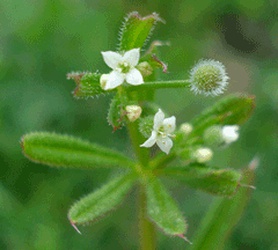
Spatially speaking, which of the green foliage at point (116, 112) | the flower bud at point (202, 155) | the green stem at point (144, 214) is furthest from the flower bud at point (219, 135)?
the green foliage at point (116, 112)

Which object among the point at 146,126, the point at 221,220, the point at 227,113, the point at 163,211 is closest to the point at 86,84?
the point at 146,126

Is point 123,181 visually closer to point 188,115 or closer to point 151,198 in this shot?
point 151,198

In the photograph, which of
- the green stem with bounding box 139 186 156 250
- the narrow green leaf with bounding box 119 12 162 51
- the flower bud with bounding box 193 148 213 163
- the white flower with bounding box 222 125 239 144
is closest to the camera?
the narrow green leaf with bounding box 119 12 162 51

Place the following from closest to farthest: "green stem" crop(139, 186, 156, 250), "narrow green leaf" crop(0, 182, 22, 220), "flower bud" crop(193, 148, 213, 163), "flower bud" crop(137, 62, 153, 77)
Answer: "flower bud" crop(137, 62, 153, 77), "flower bud" crop(193, 148, 213, 163), "green stem" crop(139, 186, 156, 250), "narrow green leaf" crop(0, 182, 22, 220)

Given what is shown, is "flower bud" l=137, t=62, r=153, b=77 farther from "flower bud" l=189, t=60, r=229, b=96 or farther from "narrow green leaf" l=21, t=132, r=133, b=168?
"narrow green leaf" l=21, t=132, r=133, b=168

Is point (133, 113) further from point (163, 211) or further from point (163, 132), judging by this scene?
point (163, 211)

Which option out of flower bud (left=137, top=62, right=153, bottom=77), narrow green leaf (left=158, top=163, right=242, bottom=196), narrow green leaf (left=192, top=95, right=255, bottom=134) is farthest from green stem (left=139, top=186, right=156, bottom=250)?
flower bud (left=137, top=62, right=153, bottom=77)

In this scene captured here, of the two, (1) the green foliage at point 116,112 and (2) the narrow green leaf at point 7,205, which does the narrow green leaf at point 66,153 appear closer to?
(1) the green foliage at point 116,112
